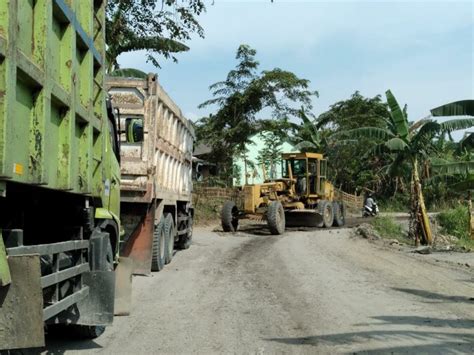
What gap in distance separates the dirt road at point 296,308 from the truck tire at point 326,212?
950cm

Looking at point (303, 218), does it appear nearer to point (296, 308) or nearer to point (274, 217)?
point (274, 217)

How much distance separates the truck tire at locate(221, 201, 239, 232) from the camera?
66.0ft

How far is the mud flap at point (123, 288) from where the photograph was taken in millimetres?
6727

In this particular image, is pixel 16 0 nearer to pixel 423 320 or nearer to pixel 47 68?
pixel 47 68

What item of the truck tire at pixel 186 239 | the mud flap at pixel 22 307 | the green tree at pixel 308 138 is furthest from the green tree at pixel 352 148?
the mud flap at pixel 22 307

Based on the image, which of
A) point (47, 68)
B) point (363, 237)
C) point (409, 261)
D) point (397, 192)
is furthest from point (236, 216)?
point (397, 192)

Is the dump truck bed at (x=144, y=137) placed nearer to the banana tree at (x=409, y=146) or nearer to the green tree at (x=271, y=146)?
the banana tree at (x=409, y=146)

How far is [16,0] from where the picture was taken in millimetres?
3428

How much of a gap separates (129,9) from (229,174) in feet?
64.2

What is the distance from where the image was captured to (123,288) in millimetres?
6910

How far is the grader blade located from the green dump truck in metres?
16.3

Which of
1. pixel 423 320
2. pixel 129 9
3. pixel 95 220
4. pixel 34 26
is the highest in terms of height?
pixel 129 9

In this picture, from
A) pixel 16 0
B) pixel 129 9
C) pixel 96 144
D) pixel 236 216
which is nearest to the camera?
pixel 16 0

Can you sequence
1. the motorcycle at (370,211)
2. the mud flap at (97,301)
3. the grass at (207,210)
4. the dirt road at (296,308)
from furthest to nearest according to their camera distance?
the motorcycle at (370,211) → the grass at (207,210) → the dirt road at (296,308) → the mud flap at (97,301)
